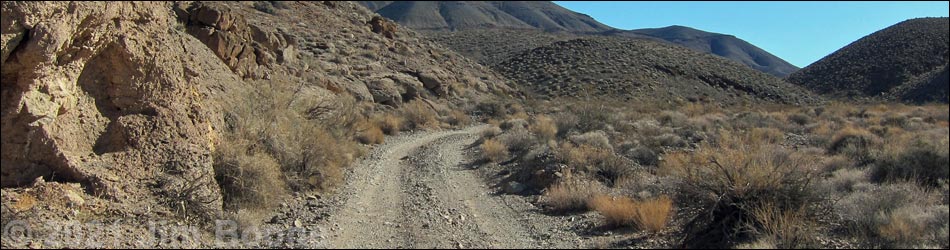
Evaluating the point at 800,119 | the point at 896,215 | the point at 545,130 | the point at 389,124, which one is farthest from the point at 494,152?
the point at 800,119

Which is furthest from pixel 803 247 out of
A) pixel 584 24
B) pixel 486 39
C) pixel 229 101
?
pixel 584 24

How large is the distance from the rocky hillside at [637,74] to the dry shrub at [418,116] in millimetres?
19585

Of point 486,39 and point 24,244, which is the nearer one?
point 24,244

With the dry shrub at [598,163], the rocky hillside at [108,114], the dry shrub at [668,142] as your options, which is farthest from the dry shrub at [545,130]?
the rocky hillside at [108,114]

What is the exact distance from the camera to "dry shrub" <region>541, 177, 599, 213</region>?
949cm

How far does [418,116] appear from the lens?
2492 cm

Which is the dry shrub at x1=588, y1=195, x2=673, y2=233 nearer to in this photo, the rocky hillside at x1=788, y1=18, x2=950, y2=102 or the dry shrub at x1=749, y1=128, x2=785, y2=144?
the dry shrub at x1=749, y1=128, x2=785, y2=144

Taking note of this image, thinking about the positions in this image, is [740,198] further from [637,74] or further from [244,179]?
[637,74]

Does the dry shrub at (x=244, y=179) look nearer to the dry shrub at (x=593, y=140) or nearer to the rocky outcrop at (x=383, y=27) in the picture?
the dry shrub at (x=593, y=140)

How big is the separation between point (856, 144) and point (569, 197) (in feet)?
23.2

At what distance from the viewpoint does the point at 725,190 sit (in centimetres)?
707

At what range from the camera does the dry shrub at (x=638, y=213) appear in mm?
7660

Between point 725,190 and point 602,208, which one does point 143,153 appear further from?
point 725,190

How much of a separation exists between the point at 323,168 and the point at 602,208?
5490 mm
